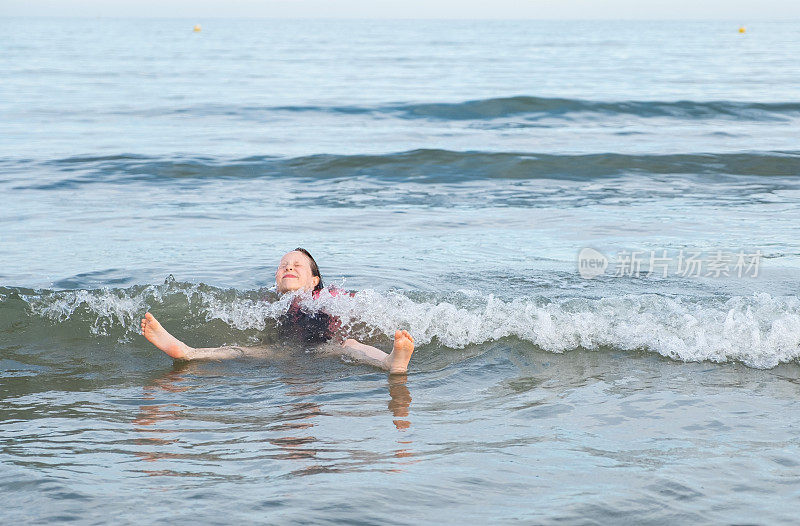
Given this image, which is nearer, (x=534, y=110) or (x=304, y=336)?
(x=304, y=336)

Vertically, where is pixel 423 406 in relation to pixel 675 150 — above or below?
below

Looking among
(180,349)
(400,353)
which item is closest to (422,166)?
(180,349)

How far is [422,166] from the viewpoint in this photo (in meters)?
15.0

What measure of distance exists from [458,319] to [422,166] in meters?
8.31

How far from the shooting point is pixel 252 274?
29.0ft

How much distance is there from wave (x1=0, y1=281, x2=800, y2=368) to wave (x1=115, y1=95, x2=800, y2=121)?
1368cm

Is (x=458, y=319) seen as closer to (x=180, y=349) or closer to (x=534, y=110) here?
(x=180, y=349)

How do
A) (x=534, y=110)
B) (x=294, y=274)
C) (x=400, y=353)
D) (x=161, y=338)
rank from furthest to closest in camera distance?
(x=534, y=110) → (x=294, y=274) → (x=161, y=338) → (x=400, y=353)

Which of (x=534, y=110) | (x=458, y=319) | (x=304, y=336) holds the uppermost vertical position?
(x=534, y=110)

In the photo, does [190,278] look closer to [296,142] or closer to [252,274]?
[252,274]

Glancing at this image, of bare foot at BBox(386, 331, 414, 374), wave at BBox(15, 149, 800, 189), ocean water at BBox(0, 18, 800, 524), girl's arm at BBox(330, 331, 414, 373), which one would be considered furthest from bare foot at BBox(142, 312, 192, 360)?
wave at BBox(15, 149, 800, 189)

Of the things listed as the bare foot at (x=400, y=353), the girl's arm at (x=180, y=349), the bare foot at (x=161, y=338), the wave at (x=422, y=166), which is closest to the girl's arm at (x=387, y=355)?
the bare foot at (x=400, y=353)

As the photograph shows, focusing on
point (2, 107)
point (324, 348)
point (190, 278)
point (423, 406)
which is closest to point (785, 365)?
point (423, 406)

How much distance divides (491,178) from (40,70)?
1078 inches
